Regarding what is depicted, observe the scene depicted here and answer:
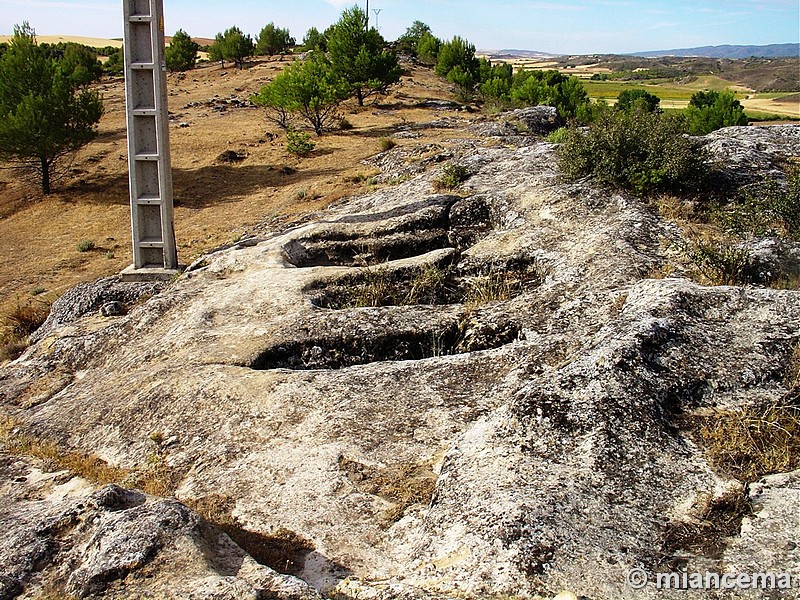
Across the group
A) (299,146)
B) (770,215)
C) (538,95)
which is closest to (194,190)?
(299,146)

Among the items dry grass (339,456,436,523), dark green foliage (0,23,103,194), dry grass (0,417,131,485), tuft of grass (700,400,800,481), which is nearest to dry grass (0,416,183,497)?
dry grass (0,417,131,485)

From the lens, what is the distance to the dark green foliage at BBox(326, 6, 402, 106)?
35.2 metres

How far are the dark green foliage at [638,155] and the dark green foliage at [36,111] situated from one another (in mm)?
19912

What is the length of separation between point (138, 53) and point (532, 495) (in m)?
10.5

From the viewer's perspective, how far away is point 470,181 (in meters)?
12.3

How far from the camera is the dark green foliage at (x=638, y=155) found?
360 inches

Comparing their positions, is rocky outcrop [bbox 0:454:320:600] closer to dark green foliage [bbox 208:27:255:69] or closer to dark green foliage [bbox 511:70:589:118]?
dark green foliage [bbox 511:70:589:118]

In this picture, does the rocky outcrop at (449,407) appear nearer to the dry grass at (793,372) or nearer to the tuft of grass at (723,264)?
the dry grass at (793,372)

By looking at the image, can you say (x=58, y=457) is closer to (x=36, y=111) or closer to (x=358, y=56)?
(x=36, y=111)

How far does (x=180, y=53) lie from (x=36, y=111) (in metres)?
40.3

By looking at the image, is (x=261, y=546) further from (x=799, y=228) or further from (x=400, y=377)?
(x=799, y=228)

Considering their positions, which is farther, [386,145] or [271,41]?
[271,41]

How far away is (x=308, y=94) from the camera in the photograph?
2802cm

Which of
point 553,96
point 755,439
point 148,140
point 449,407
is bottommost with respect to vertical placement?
point 449,407
